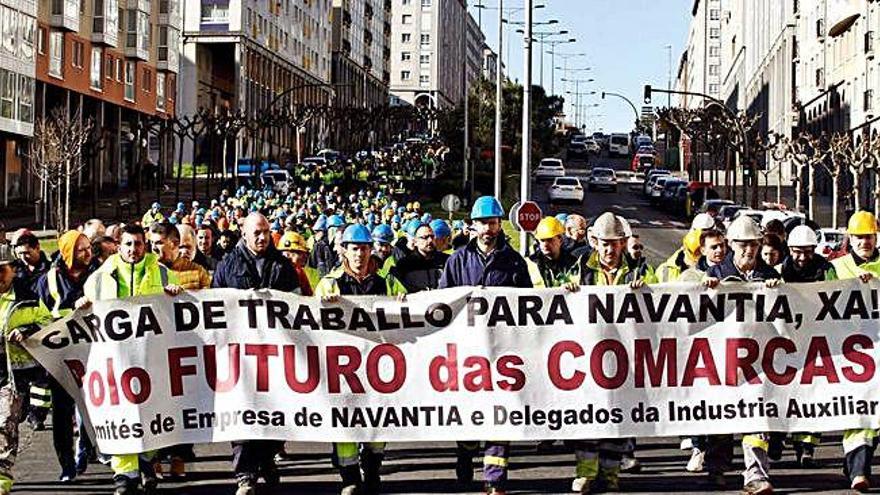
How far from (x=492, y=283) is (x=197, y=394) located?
1994mm

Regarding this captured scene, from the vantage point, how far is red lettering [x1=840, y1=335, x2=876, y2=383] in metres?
10.3

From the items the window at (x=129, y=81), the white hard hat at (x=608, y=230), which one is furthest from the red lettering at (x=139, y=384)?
the window at (x=129, y=81)

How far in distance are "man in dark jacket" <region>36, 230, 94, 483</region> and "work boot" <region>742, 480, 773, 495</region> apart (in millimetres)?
4388

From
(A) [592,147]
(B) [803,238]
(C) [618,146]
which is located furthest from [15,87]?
(A) [592,147]

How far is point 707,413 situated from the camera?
10.1 m

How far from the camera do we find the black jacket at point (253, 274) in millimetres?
10062

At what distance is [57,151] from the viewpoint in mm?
53312

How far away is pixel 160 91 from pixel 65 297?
6945cm

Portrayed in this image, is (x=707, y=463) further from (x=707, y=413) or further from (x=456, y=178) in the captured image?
(x=456, y=178)

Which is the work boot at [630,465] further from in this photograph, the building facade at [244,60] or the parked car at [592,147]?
the parked car at [592,147]

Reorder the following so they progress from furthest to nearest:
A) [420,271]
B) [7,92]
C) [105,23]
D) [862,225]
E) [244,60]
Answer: [244,60] → [105,23] → [7,92] → [420,271] → [862,225]

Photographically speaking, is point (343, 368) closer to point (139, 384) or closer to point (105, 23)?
point (139, 384)

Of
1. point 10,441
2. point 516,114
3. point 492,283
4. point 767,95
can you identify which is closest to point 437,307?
point 492,283

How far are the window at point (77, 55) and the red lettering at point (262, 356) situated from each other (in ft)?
185
